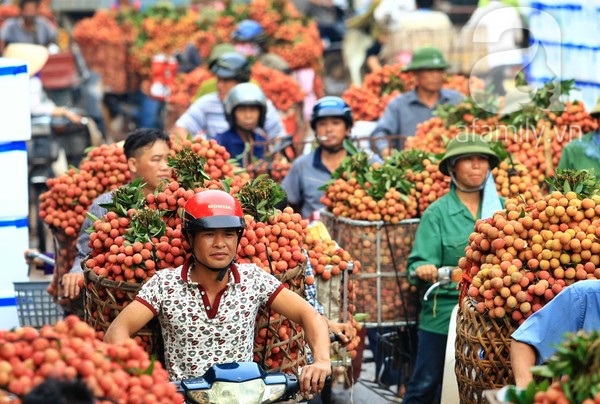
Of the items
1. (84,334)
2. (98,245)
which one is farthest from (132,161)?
(84,334)

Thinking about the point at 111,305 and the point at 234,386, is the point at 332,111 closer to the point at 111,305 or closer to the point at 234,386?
the point at 111,305

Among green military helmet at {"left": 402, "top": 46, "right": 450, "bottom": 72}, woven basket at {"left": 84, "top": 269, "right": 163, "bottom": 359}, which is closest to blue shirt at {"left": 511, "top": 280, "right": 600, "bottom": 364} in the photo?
woven basket at {"left": 84, "top": 269, "right": 163, "bottom": 359}

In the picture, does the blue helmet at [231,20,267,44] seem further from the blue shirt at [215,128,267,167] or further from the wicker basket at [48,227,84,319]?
the wicker basket at [48,227,84,319]

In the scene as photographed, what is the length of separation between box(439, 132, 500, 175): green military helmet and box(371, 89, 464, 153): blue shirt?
307 cm

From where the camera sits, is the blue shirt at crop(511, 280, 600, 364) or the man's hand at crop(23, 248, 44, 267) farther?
the man's hand at crop(23, 248, 44, 267)

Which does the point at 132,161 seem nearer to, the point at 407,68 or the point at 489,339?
the point at 489,339

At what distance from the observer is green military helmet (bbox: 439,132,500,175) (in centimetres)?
867

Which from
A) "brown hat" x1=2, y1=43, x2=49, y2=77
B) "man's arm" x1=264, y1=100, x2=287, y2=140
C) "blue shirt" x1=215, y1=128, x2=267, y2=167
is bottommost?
"blue shirt" x1=215, y1=128, x2=267, y2=167

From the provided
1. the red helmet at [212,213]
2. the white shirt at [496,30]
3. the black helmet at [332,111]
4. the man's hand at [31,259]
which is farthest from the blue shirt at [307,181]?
the white shirt at [496,30]

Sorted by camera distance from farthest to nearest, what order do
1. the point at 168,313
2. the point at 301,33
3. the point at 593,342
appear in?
the point at 301,33 → the point at 168,313 → the point at 593,342

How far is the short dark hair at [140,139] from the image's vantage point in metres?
8.42

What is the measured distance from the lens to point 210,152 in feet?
27.7

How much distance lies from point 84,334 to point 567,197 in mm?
2841

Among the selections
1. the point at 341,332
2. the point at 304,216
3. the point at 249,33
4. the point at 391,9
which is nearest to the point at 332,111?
the point at 304,216
